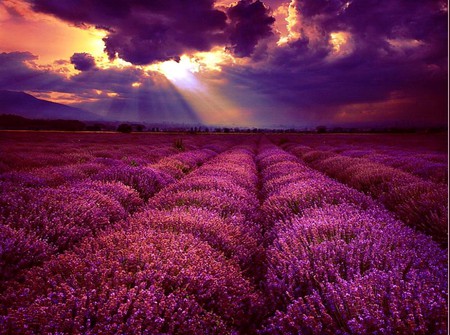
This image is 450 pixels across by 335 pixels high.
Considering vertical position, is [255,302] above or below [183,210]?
below

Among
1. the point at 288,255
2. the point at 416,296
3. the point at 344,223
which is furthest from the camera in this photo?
the point at 344,223

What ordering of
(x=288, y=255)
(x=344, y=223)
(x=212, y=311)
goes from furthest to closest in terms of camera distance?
(x=344, y=223), (x=288, y=255), (x=212, y=311)

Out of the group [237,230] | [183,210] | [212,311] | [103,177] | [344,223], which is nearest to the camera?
[212,311]

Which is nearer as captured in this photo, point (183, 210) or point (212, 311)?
point (212, 311)

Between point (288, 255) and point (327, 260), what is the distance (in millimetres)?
380

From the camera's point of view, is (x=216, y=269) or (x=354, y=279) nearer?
(x=354, y=279)

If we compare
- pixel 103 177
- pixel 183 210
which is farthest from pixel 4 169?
pixel 183 210

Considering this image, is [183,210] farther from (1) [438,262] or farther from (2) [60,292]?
(1) [438,262]

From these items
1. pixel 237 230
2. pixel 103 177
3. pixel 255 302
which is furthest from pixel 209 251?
pixel 103 177

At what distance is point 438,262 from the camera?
97.3 inches

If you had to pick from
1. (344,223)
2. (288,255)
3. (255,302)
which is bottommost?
(255,302)

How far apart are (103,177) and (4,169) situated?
126 inches

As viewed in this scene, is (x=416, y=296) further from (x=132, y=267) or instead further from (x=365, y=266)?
(x=132, y=267)

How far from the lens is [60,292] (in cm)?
203
